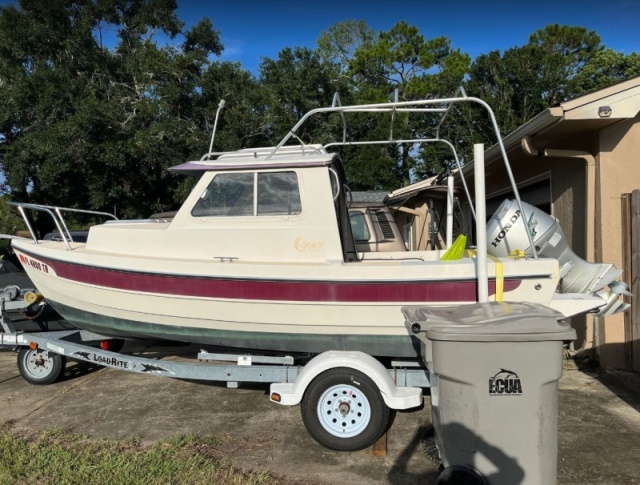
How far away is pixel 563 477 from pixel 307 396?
195 centimetres

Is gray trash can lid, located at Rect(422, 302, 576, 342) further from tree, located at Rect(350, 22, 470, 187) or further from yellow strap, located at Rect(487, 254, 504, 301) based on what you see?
tree, located at Rect(350, 22, 470, 187)

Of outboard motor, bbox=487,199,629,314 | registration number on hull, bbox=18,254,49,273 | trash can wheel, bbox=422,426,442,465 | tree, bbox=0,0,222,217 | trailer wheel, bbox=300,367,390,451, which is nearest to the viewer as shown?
trash can wheel, bbox=422,426,442,465

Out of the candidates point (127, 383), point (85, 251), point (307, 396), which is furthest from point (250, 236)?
point (127, 383)

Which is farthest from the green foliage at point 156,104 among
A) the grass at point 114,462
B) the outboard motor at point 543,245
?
the grass at point 114,462

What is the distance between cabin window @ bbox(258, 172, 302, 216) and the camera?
14.1 feet

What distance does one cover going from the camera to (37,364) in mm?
5555

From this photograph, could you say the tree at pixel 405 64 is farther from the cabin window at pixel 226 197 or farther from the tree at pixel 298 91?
the cabin window at pixel 226 197

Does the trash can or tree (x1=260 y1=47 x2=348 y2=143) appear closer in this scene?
the trash can

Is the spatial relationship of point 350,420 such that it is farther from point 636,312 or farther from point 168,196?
point 168,196

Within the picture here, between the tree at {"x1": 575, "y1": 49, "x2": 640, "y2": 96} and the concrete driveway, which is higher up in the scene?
the tree at {"x1": 575, "y1": 49, "x2": 640, "y2": 96}

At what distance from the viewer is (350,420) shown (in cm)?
388

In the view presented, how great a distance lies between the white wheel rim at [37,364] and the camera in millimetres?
5527

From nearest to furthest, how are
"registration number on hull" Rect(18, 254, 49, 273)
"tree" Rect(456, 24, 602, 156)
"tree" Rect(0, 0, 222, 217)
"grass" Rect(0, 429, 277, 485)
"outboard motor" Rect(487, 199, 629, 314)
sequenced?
"grass" Rect(0, 429, 277, 485)
"outboard motor" Rect(487, 199, 629, 314)
"registration number on hull" Rect(18, 254, 49, 273)
"tree" Rect(0, 0, 222, 217)
"tree" Rect(456, 24, 602, 156)

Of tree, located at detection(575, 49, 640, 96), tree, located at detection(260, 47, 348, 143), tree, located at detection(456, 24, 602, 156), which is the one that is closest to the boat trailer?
tree, located at detection(260, 47, 348, 143)
